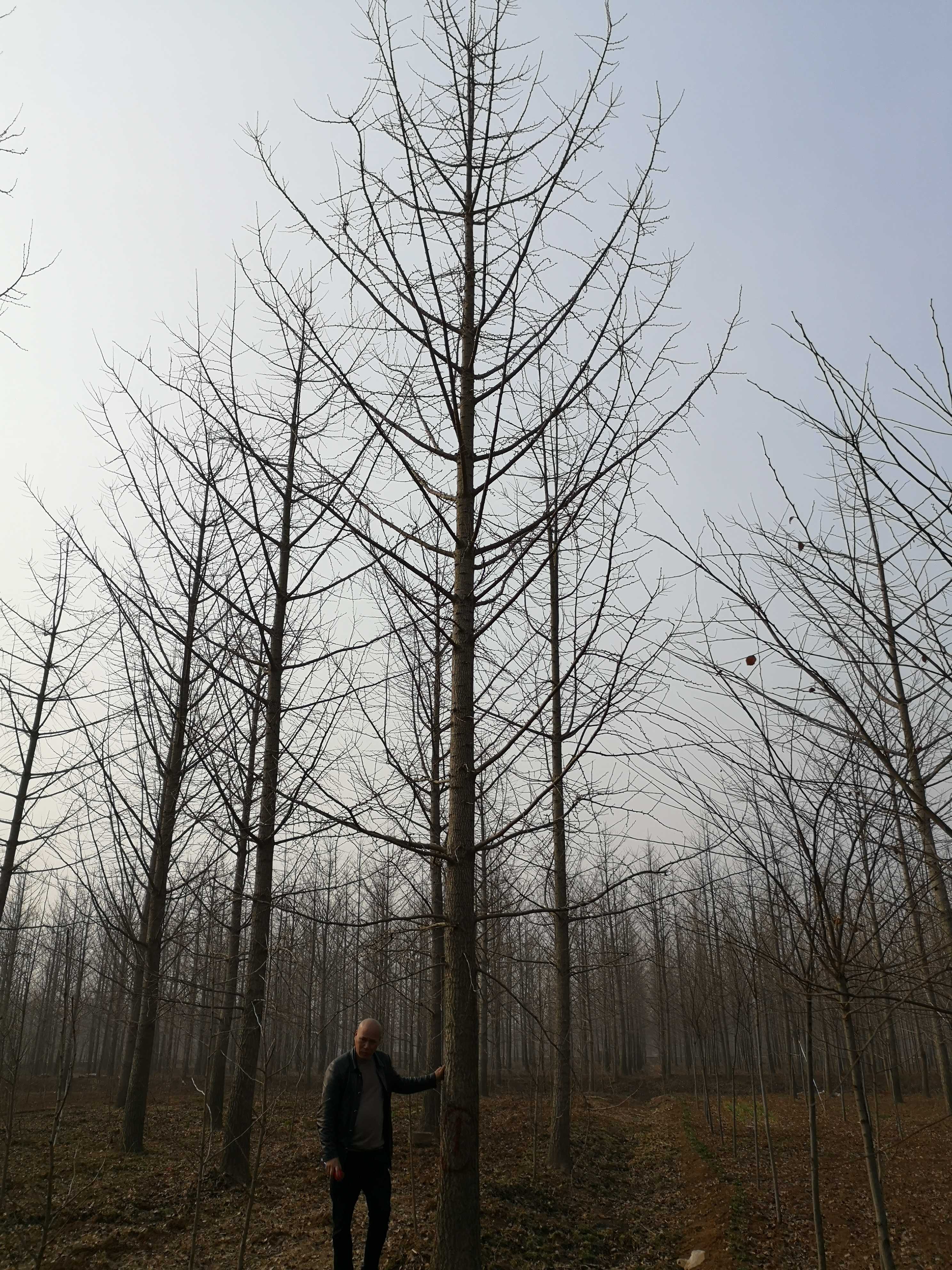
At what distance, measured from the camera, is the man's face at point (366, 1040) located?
425 cm

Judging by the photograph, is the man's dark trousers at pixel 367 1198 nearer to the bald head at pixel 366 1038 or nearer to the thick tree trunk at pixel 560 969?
the bald head at pixel 366 1038

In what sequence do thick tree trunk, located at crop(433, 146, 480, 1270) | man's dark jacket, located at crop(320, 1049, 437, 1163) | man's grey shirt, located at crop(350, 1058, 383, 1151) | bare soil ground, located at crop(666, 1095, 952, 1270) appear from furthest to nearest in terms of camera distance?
bare soil ground, located at crop(666, 1095, 952, 1270)
man's grey shirt, located at crop(350, 1058, 383, 1151)
man's dark jacket, located at crop(320, 1049, 437, 1163)
thick tree trunk, located at crop(433, 146, 480, 1270)

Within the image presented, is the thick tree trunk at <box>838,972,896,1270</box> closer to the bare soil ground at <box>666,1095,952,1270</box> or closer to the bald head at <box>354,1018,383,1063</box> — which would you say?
the bare soil ground at <box>666,1095,952,1270</box>

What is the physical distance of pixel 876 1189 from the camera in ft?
13.4

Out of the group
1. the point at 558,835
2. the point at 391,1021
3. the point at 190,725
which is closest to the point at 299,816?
the point at 190,725

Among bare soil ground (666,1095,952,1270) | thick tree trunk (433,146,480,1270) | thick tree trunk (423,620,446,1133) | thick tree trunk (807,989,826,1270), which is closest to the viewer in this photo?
thick tree trunk (433,146,480,1270)

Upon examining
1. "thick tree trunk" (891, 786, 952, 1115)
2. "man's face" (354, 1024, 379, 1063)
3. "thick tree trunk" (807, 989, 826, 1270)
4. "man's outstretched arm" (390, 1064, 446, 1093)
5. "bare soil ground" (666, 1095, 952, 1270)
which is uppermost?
"thick tree trunk" (891, 786, 952, 1115)

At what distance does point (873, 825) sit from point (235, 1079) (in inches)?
218

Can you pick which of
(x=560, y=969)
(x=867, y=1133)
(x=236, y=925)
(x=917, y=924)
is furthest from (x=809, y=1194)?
(x=236, y=925)

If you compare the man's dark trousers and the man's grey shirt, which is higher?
the man's grey shirt

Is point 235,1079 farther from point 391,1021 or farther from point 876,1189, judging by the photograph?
point 391,1021

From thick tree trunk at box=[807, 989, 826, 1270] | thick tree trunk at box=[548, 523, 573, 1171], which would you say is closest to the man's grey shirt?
thick tree trunk at box=[807, 989, 826, 1270]

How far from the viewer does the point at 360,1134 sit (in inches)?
162

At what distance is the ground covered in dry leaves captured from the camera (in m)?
5.97
